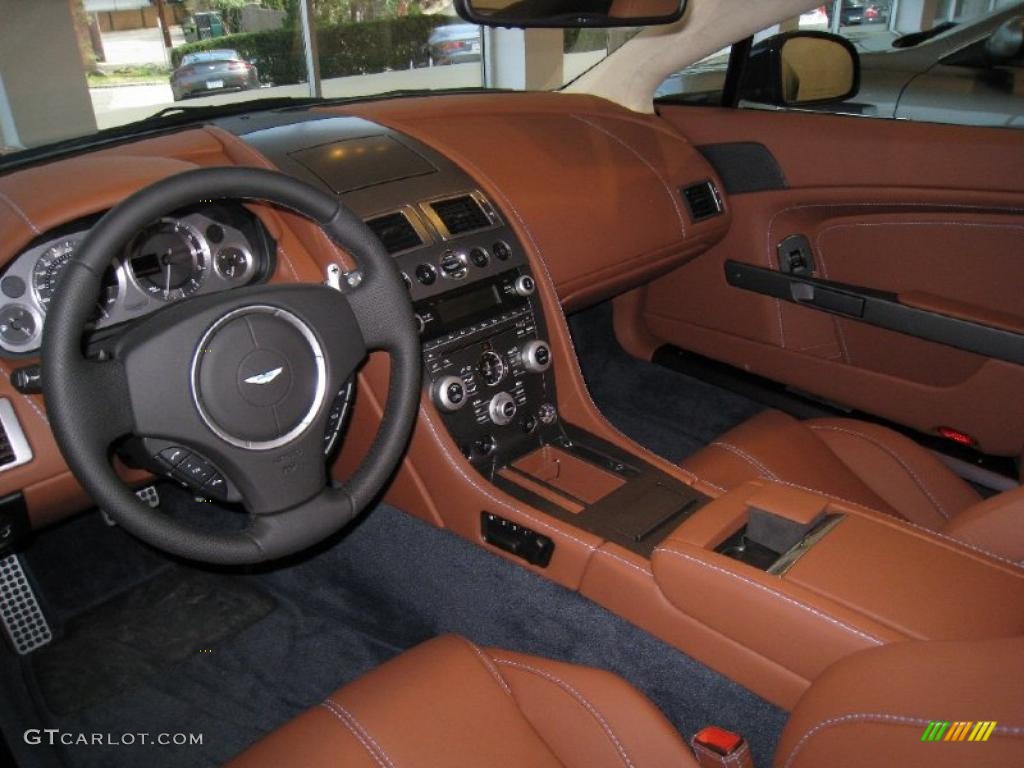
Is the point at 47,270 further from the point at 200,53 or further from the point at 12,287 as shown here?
the point at 200,53

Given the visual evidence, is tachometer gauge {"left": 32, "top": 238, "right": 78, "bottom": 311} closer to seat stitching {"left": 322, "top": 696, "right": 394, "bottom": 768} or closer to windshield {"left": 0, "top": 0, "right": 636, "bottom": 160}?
seat stitching {"left": 322, "top": 696, "right": 394, "bottom": 768}

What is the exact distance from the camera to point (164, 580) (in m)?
2.40

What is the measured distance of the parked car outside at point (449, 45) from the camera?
10523 mm

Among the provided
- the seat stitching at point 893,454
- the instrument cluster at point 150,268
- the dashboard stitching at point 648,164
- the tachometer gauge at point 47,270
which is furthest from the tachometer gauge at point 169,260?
the seat stitching at point 893,454

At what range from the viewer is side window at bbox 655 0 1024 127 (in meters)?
2.62

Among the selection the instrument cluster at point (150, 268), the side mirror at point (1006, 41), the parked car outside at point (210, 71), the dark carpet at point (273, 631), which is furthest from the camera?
the parked car outside at point (210, 71)

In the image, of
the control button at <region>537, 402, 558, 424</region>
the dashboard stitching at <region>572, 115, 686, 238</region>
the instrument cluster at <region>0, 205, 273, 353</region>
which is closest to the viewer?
the instrument cluster at <region>0, 205, 273, 353</region>

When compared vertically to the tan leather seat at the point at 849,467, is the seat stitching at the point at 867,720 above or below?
above

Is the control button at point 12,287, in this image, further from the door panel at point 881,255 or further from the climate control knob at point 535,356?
the door panel at point 881,255

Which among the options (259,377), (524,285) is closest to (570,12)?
(524,285)

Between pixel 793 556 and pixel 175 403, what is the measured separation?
39.3 inches

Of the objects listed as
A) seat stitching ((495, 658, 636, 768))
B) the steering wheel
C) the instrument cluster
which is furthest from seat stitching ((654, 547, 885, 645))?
the instrument cluster

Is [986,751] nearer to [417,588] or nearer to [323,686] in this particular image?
[417,588]

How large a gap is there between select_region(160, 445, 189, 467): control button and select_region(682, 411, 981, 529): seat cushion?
1126mm
